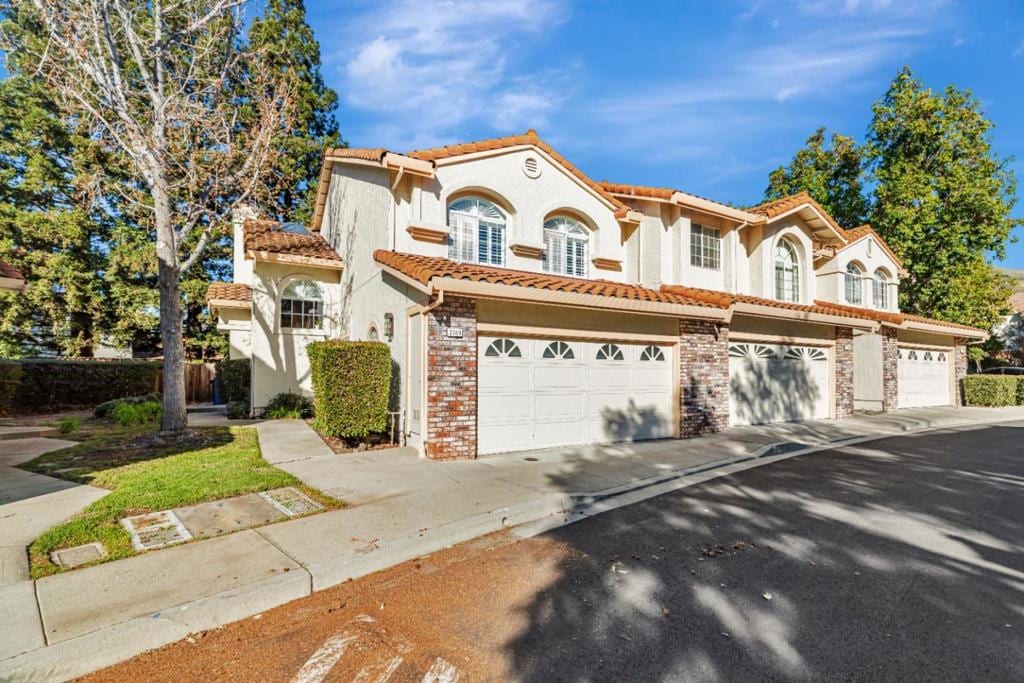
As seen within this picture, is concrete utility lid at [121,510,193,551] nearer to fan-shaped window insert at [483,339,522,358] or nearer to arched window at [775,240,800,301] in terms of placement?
fan-shaped window insert at [483,339,522,358]

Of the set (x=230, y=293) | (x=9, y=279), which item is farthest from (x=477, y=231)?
(x=230, y=293)

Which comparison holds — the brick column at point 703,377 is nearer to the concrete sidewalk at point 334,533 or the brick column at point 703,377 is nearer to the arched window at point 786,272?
the concrete sidewalk at point 334,533

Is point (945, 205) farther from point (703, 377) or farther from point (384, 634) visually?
point (384, 634)

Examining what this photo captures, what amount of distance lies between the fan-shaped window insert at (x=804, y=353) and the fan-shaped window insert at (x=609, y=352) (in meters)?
6.34

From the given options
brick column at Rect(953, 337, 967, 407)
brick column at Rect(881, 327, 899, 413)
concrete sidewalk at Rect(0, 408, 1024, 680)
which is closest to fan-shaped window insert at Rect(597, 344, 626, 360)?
concrete sidewalk at Rect(0, 408, 1024, 680)

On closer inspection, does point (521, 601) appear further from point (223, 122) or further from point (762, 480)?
point (223, 122)

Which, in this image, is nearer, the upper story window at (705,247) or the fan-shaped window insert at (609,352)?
the fan-shaped window insert at (609,352)

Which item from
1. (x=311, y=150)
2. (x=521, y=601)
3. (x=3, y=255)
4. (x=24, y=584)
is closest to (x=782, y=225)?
(x=521, y=601)

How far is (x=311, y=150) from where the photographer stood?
85.5ft

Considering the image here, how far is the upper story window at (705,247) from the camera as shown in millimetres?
13789

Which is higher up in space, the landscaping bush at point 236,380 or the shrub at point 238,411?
the landscaping bush at point 236,380

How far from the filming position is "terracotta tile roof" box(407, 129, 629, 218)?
35.3ft

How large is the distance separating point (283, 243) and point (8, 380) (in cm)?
892

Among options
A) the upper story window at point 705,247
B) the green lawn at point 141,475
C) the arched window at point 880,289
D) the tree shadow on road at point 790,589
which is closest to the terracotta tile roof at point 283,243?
the green lawn at point 141,475
